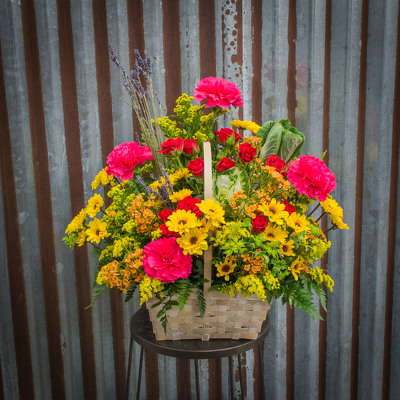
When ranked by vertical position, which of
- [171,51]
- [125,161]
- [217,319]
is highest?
[171,51]

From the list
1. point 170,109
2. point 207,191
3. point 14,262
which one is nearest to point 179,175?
point 207,191

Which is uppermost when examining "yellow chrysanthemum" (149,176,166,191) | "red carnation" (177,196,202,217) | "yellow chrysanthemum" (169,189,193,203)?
"yellow chrysanthemum" (149,176,166,191)

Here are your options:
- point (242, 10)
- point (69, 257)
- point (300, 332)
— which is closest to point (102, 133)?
point (69, 257)

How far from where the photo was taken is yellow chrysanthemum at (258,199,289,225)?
0.94 meters

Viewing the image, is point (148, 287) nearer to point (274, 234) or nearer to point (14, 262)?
point (274, 234)

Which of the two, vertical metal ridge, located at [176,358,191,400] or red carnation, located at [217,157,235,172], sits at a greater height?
red carnation, located at [217,157,235,172]

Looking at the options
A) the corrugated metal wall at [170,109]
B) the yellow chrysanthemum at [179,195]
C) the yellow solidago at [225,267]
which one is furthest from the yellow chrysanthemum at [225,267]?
the corrugated metal wall at [170,109]

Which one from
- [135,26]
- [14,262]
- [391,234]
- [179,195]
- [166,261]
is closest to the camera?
[166,261]

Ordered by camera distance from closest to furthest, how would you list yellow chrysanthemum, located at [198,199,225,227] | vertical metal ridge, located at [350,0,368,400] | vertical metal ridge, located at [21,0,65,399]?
yellow chrysanthemum, located at [198,199,225,227]
vertical metal ridge, located at [21,0,65,399]
vertical metal ridge, located at [350,0,368,400]

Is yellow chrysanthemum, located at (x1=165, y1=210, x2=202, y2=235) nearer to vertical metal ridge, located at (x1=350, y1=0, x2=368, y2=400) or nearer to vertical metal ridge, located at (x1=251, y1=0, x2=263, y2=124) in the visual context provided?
vertical metal ridge, located at (x1=251, y1=0, x2=263, y2=124)

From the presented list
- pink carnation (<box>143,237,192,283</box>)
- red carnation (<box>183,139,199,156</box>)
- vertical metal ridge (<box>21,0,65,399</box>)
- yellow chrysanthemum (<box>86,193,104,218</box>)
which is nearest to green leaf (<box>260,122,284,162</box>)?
red carnation (<box>183,139,199,156</box>)

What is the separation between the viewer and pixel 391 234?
182 cm

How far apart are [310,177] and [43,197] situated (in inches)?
50.7

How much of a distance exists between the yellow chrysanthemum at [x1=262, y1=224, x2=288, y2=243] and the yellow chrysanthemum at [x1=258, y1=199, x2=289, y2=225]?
4 centimetres
